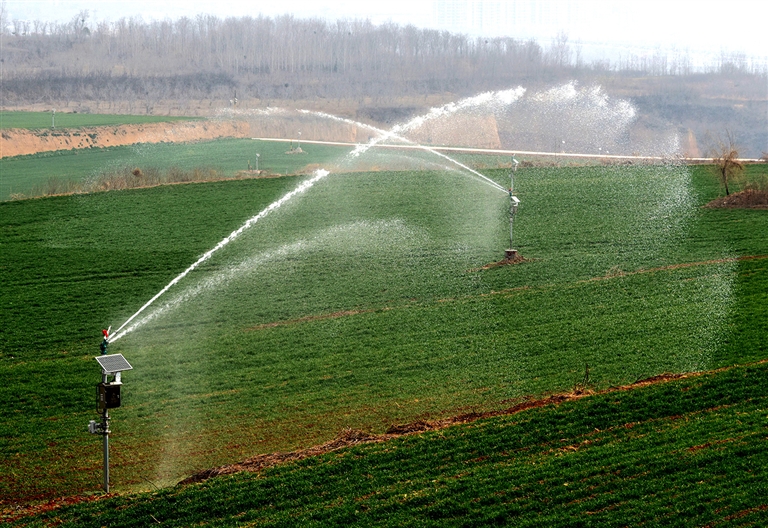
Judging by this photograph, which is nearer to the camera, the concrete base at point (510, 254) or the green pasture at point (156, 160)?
the concrete base at point (510, 254)

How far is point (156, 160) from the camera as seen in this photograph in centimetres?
7544

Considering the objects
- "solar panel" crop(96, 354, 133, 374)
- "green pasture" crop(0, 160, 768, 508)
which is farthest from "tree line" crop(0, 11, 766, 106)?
"solar panel" crop(96, 354, 133, 374)

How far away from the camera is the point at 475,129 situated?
216ft

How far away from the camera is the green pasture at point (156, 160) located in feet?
231

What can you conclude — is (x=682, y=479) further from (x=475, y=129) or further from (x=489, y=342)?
(x=475, y=129)

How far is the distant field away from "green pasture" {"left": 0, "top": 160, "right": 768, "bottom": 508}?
4246cm

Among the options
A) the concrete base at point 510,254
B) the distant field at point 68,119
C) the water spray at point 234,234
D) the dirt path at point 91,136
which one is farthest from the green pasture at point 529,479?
the distant field at point 68,119

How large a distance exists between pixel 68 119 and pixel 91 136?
43.9 feet

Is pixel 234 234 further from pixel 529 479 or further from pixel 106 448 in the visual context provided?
pixel 529 479

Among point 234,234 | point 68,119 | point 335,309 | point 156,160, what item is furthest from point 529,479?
point 68,119

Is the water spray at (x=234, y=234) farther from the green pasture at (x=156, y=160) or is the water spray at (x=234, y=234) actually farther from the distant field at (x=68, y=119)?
the distant field at (x=68, y=119)

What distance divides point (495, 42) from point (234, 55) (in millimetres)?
37724

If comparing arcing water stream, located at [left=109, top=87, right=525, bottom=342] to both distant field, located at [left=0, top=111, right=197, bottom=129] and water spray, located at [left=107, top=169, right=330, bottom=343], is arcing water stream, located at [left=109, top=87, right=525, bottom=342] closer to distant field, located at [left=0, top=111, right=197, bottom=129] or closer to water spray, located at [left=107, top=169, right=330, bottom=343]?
water spray, located at [left=107, top=169, right=330, bottom=343]

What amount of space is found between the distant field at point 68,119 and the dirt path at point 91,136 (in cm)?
202
